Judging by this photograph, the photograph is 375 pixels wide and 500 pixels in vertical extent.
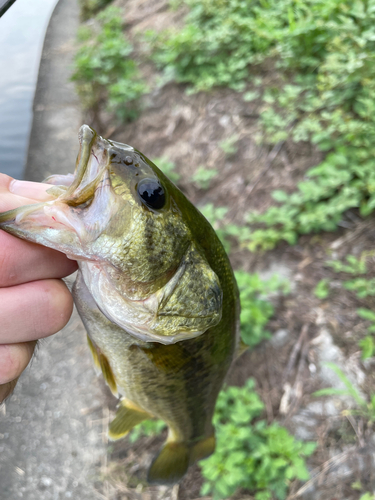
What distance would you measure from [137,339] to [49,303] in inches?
12.7

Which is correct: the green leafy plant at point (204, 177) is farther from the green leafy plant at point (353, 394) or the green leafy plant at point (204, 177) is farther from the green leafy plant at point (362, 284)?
the green leafy plant at point (353, 394)

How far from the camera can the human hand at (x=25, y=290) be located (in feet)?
3.12

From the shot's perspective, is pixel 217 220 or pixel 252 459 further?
pixel 217 220

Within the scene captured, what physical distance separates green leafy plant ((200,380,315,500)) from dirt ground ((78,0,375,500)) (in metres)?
0.12

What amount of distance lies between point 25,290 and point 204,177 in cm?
299

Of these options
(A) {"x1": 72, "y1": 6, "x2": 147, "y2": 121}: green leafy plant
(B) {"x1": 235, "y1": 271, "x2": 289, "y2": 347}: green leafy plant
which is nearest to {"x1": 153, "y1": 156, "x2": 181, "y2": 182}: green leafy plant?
(A) {"x1": 72, "y1": 6, "x2": 147, "y2": 121}: green leafy plant

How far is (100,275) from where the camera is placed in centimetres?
102

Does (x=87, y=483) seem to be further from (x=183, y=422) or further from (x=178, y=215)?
(x=178, y=215)

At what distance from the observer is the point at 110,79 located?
546 cm

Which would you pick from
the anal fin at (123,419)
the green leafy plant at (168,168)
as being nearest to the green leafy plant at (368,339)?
the anal fin at (123,419)

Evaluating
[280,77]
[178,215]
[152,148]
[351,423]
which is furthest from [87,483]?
[280,77]

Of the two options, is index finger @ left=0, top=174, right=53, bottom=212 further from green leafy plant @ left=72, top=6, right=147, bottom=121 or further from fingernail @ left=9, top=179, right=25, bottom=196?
green leafy plant @ left=72, top=6, right=147, bottom=121

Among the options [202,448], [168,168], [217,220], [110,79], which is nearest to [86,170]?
[202,448]

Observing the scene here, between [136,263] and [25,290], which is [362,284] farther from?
[25,290]
